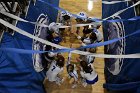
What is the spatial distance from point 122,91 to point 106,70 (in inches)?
34.7

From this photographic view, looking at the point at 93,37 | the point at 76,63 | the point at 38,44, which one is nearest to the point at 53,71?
the point at 38,44

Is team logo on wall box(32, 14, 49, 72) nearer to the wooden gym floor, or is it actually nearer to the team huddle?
the team huddle

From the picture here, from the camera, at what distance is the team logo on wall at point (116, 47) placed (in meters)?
4.52

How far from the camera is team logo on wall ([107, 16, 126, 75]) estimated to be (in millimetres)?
4516

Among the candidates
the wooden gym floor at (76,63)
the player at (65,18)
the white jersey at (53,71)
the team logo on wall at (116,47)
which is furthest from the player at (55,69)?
the player at (65,18)

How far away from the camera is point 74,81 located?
5.36 metres

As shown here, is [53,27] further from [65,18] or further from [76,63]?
[76,63]

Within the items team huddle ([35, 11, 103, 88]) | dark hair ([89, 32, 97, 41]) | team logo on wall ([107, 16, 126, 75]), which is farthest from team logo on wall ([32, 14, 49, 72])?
team logo on wall ([107, 16, 126, 75])

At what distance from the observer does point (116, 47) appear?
15.9 ft

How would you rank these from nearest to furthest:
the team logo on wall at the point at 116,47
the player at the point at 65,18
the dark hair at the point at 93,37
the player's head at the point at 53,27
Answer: the team logo on wall at the point at 116,47 → the dark hair at the point at 93,37 → the player's head at the point at 53,27 → the player at the point at 65,18

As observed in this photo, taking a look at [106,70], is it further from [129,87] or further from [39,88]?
[39,88]

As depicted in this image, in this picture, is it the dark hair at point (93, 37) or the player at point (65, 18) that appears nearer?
the dark hair at point (93, 37)

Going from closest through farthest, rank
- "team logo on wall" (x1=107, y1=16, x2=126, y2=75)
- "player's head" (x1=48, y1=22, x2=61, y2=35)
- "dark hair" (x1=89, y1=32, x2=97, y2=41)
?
"team logo on wall" (x1=107, y1=16, x2=126, y2=75) → "dark hair" (x1=89, y1=32, x2=97, y2=41) → "player's head" (x1=48, y1=22, x2=61, y2=35)

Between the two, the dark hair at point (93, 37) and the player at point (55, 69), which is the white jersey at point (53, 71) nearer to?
the player at point (55, 69)
